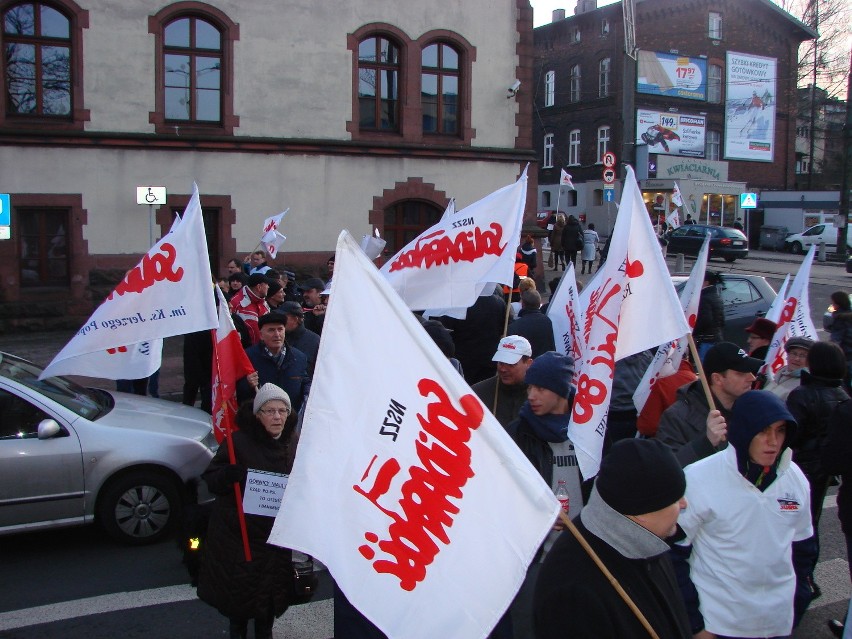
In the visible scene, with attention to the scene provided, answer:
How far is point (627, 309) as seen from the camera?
4.70 meters

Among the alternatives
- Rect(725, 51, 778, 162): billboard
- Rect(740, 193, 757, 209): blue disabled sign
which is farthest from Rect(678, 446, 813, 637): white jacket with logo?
Rect(725, 51, 778, 162): billboard

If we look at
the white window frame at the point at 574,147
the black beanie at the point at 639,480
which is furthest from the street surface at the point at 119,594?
the white window frame at the point at 574,147

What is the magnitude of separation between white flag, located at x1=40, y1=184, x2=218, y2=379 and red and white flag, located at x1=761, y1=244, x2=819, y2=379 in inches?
170

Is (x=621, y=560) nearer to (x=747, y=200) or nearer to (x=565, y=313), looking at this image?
(x=565, y=313)

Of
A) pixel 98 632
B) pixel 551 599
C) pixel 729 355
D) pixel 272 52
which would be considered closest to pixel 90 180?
pixel 272 52

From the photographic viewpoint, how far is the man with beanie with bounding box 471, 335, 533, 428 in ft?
17.4

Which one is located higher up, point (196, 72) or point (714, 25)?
point (714, 25)

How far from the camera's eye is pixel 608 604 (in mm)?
2453

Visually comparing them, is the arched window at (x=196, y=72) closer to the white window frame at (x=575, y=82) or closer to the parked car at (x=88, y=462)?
the parked car at (x=88, y=462)

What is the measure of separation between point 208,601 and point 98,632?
3.81 ft

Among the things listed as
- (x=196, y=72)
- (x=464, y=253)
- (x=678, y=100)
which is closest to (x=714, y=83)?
(x=678, y=100)

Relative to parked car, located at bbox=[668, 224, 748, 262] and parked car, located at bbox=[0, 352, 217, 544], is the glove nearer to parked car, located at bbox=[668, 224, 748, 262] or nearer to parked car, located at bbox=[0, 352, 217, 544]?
parked car, located at bbox=[0, 352, 217, 544]

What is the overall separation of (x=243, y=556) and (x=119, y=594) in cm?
173

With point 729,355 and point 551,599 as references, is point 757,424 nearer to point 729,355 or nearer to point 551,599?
point 729,355
